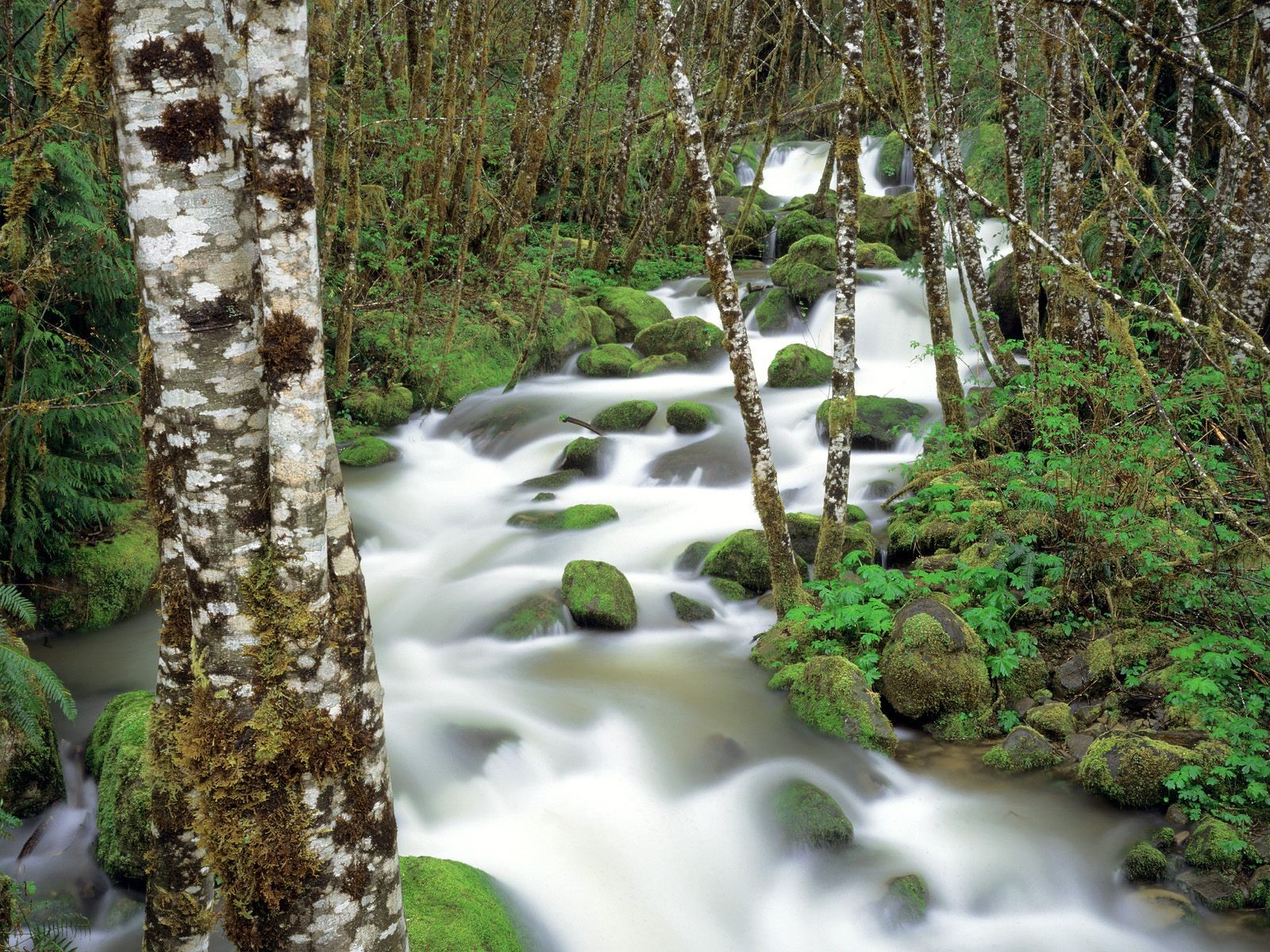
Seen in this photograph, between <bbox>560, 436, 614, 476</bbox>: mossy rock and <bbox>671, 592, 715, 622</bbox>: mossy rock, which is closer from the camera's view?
<bbox>671, 592, 715, 622</bbox>: mossy rock

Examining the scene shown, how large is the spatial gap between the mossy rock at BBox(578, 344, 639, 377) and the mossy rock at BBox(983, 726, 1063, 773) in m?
8.48

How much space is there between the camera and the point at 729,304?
234 inches

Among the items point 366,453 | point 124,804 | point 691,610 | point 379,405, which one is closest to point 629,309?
point 379,405

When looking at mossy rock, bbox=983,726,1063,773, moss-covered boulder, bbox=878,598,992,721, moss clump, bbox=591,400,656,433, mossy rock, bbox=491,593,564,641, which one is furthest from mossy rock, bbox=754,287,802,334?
mossy rock, bbox=983,726,1063,773

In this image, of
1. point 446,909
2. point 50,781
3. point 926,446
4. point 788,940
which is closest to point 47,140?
point 50,781

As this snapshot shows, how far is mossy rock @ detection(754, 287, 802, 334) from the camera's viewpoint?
46.0 feet

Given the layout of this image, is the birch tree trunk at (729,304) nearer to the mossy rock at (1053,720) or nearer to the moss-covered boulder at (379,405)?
the mossy rock at (1053,720)

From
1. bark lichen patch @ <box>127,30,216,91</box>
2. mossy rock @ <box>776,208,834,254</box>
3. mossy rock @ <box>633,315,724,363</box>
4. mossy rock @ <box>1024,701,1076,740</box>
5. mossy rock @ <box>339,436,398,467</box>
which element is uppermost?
mossy rock @ <box>776,208,834,254</box>

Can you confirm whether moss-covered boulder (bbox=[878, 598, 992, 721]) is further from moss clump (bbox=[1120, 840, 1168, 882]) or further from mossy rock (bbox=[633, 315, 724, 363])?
mossy rock (bbox=[633, 315, 724, 363])

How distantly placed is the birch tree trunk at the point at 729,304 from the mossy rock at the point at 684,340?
22.0 feet

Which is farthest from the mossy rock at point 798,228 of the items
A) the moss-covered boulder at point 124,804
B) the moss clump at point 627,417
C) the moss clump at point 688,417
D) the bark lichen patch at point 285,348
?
the bark lichen patch at point 285,348

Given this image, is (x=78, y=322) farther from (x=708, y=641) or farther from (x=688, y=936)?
(x=688, y=936)

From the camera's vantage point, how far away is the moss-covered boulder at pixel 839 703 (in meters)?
6.00

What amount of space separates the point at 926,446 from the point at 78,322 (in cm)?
776
